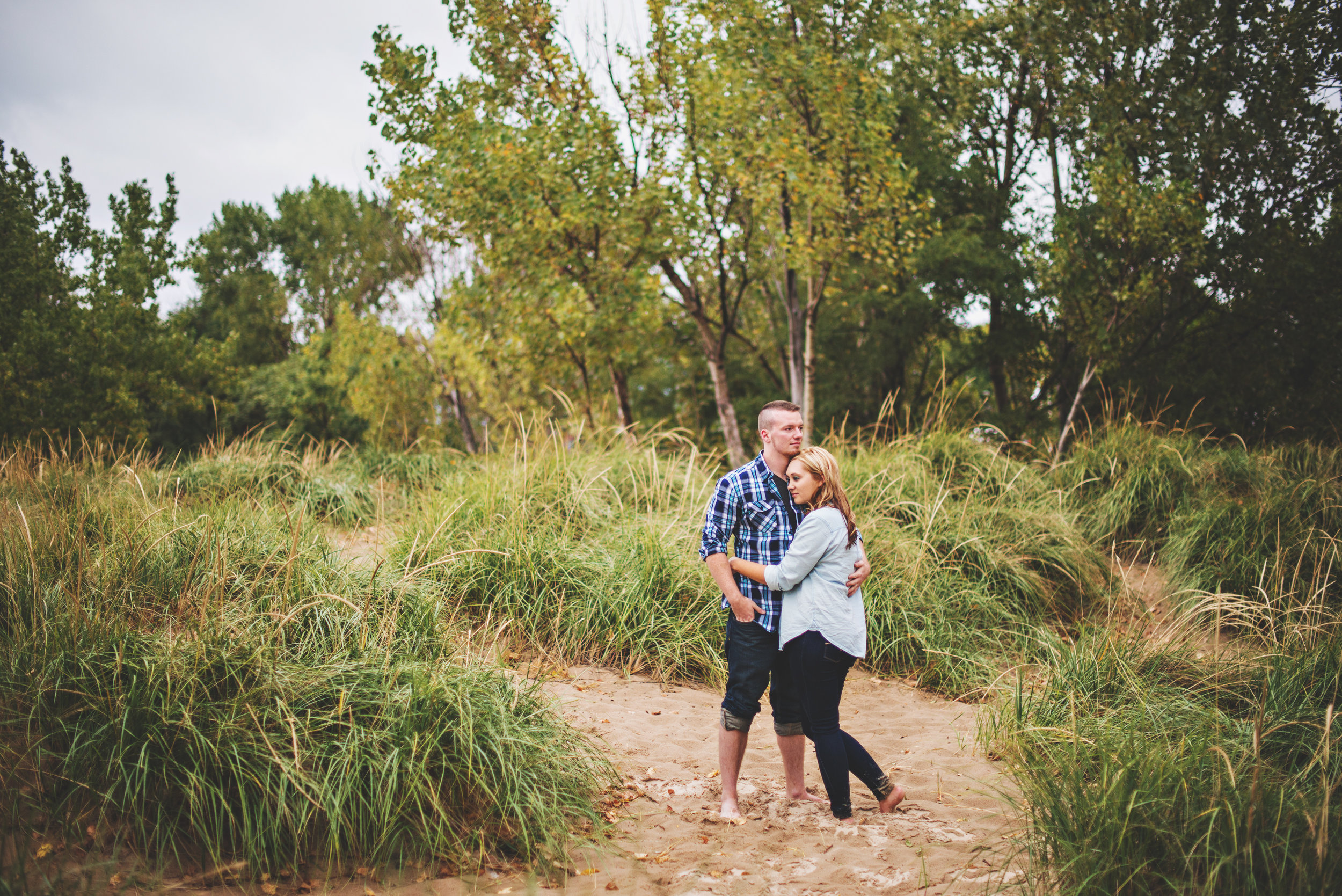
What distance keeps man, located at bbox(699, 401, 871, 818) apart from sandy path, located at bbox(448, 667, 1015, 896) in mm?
294

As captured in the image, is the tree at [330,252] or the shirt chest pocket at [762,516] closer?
the shirt chest pocket at [762,516]

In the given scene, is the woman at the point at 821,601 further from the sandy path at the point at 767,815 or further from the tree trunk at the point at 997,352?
the tree trunk at the point at 997,352

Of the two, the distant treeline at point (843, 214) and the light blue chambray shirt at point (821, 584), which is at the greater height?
the distant treeline at point (843, 214)

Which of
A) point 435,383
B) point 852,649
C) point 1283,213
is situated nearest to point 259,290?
point 435,383


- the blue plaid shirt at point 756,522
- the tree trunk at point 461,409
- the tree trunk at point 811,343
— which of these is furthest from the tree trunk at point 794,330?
the blue plaid shirt at point 756,522

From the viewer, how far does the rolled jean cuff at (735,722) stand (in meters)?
3.50

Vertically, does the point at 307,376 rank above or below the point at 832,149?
below

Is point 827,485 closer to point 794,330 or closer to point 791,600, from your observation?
point 791,600

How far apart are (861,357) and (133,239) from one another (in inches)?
506

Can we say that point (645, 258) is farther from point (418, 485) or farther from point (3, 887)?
point (3, 887)

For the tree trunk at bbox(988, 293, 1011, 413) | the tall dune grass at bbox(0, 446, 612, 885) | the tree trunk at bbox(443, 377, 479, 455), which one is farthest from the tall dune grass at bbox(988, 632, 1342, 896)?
the tree trunk at bbox(443, 377, 479, 455)

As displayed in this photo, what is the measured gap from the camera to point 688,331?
632 inches

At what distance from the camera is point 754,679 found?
11.4 feet


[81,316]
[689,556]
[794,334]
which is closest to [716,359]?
[794,334]
